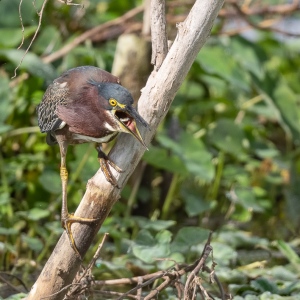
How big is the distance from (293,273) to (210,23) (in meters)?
1.58

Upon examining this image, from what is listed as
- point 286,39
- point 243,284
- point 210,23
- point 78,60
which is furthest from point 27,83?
point 286,39

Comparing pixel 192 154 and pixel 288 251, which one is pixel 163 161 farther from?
pixel 288 251

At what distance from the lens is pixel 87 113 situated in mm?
2646

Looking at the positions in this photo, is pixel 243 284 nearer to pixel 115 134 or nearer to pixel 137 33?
pixel 115 134

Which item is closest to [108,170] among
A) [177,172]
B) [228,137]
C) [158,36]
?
[158,36]

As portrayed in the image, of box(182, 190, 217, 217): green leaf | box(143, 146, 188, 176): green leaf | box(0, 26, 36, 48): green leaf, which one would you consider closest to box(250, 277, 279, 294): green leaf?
box(182, 190, 217, 217): green leaf

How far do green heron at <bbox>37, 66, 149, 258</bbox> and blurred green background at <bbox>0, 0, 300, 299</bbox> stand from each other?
0.62 m

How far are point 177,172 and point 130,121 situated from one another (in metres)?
1.79

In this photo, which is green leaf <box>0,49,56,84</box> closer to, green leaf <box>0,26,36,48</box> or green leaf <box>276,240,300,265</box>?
green leaf <box>0,26,36,48</box>

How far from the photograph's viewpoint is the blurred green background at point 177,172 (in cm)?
357

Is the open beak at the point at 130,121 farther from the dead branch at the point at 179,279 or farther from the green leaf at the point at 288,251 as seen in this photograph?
the green leaf at the point at 288,251

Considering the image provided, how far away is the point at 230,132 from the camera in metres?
4.76

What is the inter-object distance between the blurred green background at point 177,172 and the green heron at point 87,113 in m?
0.62

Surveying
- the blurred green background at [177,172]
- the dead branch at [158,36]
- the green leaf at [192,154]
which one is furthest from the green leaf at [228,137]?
the dead branch at [158,36]
